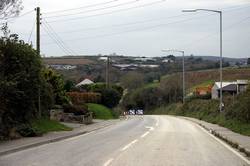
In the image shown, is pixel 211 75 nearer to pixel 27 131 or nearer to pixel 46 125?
pixel 46 125

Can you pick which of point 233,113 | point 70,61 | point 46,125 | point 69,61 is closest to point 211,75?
point 70,61

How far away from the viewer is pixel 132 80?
150 meters

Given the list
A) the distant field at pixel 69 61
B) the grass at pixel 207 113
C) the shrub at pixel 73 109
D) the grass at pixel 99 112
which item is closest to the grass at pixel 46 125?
the grass at pixel 207 113

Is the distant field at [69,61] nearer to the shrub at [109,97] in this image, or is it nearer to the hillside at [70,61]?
the hillside at [70,61]

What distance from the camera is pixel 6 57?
32.4 m

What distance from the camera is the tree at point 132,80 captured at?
149000mm

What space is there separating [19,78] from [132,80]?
389 feet

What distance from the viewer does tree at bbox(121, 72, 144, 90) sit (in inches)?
5866

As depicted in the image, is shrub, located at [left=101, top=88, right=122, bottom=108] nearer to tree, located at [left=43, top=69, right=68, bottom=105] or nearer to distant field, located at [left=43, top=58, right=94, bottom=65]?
tree, located at [left=43, top=69, right=68, bottom=105]

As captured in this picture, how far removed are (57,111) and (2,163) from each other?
33.1m

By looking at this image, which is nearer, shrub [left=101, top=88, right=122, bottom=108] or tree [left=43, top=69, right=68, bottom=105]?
tree [left=43, top=69, right=68, bottom=105]

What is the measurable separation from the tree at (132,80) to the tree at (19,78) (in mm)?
114028

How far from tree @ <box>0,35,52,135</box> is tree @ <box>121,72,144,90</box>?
11403cm

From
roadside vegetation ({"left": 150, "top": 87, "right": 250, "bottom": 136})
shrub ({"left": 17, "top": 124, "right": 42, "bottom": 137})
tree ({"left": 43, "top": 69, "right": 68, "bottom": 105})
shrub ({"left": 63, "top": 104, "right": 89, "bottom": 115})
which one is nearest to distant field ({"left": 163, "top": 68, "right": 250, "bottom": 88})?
roadside vegetation ({"left": 150, "top": 87, "right": 250, "bottom": 136})
